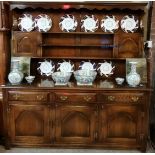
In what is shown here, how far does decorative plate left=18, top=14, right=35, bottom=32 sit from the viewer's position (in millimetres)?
3312

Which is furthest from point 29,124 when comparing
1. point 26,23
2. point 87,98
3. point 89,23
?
point 89,23

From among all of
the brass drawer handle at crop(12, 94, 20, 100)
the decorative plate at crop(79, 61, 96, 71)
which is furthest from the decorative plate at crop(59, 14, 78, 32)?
the brass drawer handle at crop(12, 94, 20, 100)

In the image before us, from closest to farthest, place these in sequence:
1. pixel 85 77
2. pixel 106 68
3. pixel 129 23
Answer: pixel 85 77 < pixel 129 23 < pixel 106 68

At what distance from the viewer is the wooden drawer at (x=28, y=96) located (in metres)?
3.00

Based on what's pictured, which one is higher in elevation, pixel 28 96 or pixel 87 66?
pixel 87 66

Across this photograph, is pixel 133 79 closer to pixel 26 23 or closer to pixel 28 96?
pixel 28 96

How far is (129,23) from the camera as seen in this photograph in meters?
3.30

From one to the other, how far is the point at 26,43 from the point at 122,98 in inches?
55.3

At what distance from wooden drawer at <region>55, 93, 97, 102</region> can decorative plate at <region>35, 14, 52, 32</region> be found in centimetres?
91

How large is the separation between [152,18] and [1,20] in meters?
1.91

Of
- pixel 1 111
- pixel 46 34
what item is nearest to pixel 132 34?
pixel 46 34

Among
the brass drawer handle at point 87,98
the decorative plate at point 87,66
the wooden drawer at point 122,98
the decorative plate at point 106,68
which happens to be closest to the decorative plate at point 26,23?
the decorative plate at point 87,66

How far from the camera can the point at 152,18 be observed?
11.0ft

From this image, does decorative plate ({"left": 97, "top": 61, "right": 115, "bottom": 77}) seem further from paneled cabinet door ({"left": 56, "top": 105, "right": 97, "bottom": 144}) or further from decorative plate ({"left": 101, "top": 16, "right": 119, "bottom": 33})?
paneled cabinet door ({"left": 56, "top": 105, "right": 97, "bottom": 144})
